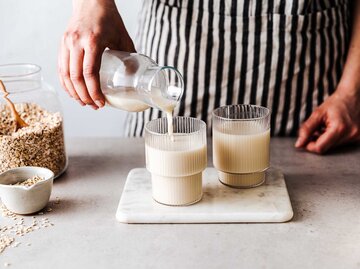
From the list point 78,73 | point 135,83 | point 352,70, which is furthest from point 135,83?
point 352,70

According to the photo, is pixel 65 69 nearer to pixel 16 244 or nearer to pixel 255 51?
pixel 16 244

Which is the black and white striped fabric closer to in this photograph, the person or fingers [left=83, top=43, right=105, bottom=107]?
the person

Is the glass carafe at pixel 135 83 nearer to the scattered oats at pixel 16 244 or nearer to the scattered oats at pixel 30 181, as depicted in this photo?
the scattered oats at pixel 30 181

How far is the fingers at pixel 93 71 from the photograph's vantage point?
4.30 feet

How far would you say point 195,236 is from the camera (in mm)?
1249

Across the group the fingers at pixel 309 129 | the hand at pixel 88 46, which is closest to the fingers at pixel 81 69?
the hand at pixel 88 46

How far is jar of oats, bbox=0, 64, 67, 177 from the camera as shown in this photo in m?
1.45

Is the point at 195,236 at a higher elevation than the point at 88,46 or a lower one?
lower

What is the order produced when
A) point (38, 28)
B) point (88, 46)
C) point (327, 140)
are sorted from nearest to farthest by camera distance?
1. point (88, 46)
2. point (327, 140)
3. point (38, 28)

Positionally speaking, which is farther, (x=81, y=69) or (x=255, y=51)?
(x=255, y=51)

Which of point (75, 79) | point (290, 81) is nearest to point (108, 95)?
point (75, 79)

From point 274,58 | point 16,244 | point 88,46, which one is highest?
point 88,46

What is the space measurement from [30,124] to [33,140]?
2.6 inches

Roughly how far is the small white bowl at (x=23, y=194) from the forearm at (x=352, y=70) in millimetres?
860
